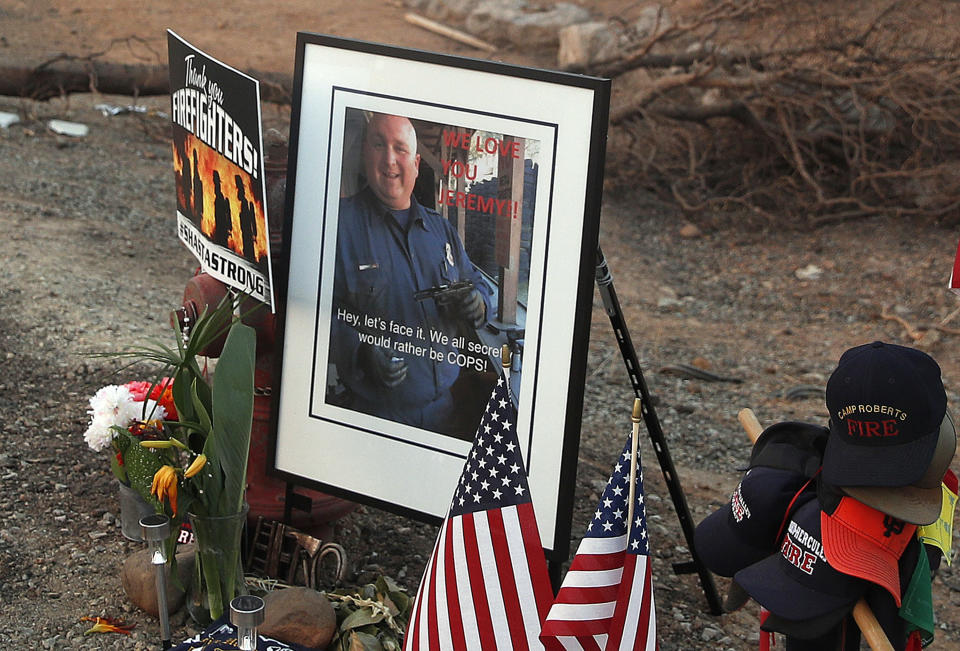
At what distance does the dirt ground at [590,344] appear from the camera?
3.46 m

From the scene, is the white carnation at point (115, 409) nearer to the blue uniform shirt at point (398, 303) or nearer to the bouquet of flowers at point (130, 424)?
the bouquet of flowers at point (130, 424)

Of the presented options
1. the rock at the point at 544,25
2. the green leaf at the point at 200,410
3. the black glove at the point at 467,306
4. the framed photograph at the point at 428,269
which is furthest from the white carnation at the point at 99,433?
the rock at the point at 544,25

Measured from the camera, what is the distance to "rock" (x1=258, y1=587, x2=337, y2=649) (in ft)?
9.45

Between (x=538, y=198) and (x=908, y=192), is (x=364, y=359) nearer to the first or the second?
(x=538, y=198)

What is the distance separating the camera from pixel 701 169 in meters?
9.87

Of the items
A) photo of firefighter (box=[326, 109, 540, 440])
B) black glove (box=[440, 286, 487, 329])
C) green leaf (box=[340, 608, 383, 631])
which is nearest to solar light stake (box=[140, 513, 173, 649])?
green leaf (box=[340, 608, 383, 631])

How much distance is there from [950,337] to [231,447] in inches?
217

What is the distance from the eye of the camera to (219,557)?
299 cm

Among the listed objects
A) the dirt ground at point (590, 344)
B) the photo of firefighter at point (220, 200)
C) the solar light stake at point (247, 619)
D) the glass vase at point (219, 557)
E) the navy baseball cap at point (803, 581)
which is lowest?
the dirt ground at point (590, 344)

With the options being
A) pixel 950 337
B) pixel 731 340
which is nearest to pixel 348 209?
pixel 731 340

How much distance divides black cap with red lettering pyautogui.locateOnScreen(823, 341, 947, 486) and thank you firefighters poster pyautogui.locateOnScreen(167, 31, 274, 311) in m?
1.67

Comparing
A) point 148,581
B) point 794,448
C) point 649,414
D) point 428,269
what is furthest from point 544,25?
point 794,448

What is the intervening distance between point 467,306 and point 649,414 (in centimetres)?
70

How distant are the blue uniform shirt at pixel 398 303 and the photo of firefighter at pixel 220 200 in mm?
263
